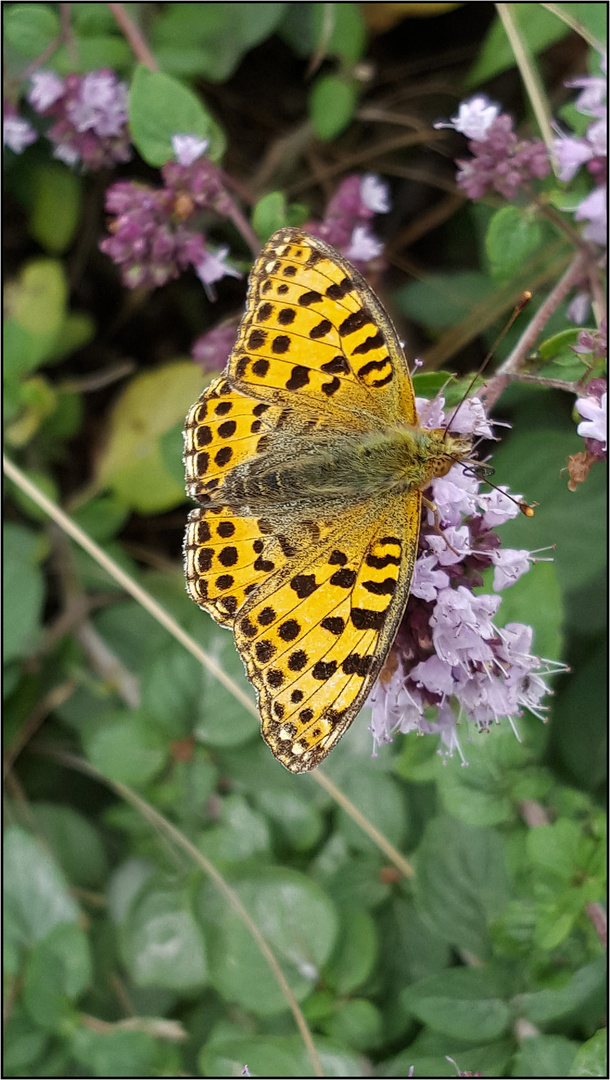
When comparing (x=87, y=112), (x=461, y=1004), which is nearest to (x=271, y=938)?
(x=461, y=1004)

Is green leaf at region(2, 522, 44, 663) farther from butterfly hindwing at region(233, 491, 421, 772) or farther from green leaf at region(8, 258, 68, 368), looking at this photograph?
butterfly hindwing at region(233, 491, 421, 772)

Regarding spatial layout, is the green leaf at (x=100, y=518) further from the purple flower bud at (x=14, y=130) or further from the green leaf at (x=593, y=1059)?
the green leaf at (x=593, y=1059)

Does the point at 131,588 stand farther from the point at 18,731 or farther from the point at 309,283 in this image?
the point at 309,283

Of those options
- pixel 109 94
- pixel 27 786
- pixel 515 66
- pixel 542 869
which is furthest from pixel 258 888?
pixel 515 66

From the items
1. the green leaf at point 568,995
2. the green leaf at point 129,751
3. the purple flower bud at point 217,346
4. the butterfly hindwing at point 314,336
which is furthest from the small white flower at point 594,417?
the green leaf at point 129,751

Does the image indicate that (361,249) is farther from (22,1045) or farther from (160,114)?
(22,1045)

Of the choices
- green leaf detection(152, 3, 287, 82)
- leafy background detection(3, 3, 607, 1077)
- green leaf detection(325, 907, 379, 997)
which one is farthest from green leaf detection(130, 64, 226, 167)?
green leaf detection(325, 907, 379, 997)
